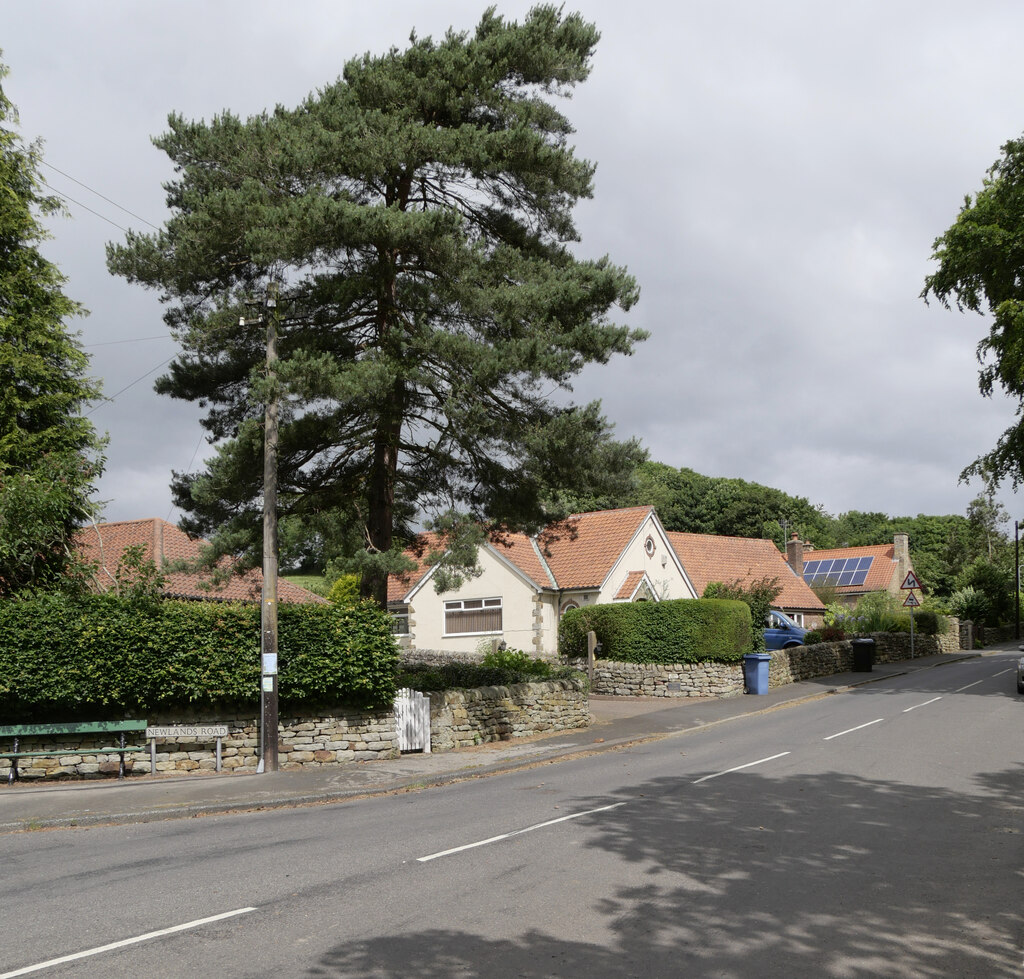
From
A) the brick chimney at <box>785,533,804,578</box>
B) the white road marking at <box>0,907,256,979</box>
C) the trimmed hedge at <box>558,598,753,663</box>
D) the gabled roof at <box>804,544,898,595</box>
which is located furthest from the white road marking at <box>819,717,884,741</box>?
the gabled roof at <box>804,544,898,595</box>

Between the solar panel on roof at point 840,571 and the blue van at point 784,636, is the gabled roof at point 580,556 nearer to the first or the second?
the blue van at point 784,636

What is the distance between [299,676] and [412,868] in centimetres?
859

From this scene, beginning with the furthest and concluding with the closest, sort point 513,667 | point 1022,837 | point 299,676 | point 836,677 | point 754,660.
→ point 836,677, point 754,660, point 513,667, point 299,676, point 1022,837

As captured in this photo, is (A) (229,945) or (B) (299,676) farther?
(B) (299,676)

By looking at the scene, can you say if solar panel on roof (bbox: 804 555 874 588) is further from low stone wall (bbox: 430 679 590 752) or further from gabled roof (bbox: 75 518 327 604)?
low stone wall (bbox: 430 679 590 752)

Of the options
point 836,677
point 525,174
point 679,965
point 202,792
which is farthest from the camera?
point 836,677

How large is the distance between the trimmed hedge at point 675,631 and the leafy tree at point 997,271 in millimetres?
8084

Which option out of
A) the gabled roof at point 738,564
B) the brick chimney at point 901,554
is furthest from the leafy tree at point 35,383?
the brick chimney at point 901,554

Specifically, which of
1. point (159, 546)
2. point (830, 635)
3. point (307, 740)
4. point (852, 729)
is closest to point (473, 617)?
point (159, 546)

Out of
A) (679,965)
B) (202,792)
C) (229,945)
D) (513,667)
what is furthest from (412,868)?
(513,667)

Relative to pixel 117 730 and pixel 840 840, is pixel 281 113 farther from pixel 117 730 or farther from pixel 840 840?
pixel 840 840

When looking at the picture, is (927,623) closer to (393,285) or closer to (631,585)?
(631,585)

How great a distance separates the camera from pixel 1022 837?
895 cm

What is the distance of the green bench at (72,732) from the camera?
15.0 metres
